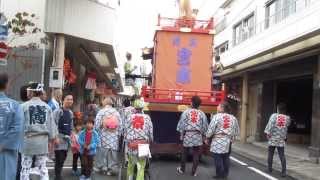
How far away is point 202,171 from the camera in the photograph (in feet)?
46.5

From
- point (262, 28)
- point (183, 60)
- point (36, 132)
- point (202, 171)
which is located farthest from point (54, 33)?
point (262, 28)

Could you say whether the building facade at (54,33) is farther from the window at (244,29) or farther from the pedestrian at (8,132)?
the pedestrian at (8,132)

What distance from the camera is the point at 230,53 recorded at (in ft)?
107

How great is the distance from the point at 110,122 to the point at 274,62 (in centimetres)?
1247

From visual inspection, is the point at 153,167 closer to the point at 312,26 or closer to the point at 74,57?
the point at 312,26

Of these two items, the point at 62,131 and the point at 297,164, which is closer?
the point at 62,131

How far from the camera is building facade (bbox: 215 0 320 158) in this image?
19.4 m

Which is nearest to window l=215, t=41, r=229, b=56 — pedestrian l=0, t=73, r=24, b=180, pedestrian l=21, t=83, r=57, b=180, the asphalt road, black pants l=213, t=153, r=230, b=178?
the asphalt road

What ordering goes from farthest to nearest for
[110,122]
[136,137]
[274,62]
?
[274,62]
[110,122]
[136,137]

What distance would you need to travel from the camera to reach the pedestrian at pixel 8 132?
21.9ft

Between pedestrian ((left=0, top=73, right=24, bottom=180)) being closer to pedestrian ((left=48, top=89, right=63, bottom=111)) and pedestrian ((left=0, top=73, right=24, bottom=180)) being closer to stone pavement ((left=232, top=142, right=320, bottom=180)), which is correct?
pedestrian ((left=48, top=89, right=63, bottom=111))

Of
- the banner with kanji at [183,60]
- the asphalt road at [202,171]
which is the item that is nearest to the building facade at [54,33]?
the banner with kanji at [183,60]

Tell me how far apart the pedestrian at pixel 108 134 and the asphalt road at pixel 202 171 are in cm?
33

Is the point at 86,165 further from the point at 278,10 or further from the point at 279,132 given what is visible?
the point at 278,10
